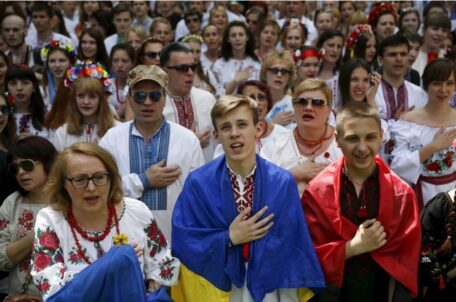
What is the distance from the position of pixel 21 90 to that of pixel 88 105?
1.05m

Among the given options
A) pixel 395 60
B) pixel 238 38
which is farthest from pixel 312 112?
pixel 238 38

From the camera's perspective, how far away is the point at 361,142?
13.7 ft

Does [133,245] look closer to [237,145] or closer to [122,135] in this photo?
[237,145]

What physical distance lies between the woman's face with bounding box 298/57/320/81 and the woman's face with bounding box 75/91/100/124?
2.58 metres

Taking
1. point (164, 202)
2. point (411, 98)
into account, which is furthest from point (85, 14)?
point (164, 202)

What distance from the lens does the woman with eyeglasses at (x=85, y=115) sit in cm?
613

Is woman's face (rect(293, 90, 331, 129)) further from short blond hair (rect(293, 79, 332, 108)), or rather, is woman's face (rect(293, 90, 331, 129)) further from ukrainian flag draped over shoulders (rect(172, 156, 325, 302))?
ukrainian flag draped over shoulders (rect(172, 156, 325, 302))

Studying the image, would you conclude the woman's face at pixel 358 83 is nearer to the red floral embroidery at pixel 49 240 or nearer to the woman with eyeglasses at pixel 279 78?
the woman with eyeglasses at pixel 279 78

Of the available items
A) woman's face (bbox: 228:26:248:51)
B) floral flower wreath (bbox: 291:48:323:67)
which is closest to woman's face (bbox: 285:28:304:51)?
woman's face (bbox: 228:26:248:51)

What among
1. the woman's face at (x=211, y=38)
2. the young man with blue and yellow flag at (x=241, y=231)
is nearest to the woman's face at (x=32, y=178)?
the young man with blue and yellow flag at (x=241, y=231)

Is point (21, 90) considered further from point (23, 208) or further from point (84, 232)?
point (84, 232)

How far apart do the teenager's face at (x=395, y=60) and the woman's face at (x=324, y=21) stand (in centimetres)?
346

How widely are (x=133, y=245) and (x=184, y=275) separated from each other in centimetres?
39

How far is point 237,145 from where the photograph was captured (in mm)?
4191
